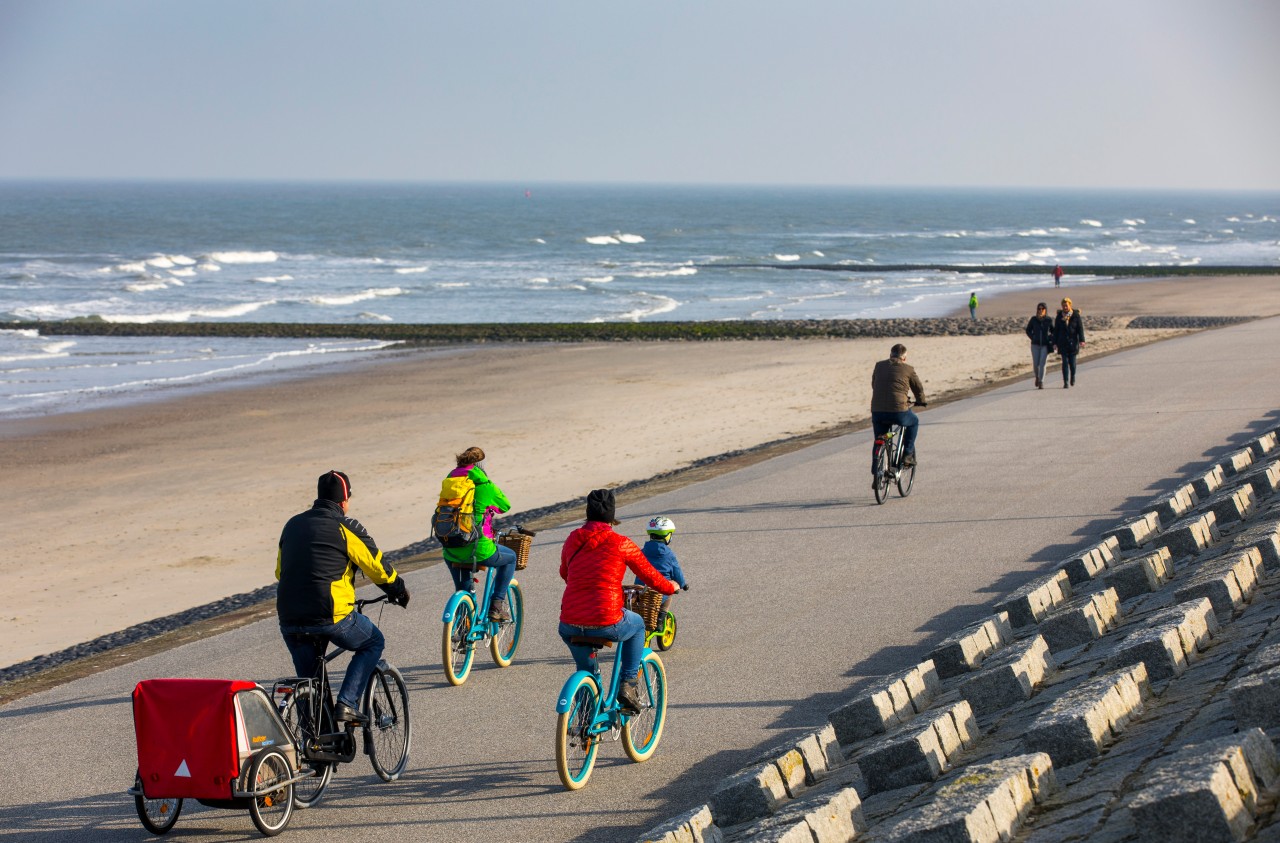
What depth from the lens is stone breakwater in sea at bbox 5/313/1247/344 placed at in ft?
160

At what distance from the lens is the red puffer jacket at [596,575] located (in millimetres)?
7273

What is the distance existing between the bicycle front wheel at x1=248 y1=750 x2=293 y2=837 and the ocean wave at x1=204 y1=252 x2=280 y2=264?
93.2 metres

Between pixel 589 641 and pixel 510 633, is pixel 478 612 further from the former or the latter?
pixel 589 641

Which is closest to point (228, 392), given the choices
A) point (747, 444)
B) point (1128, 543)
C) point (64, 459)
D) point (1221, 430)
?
point (64, 459)

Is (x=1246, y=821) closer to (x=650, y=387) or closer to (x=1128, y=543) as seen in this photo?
(x=1128, y=543)

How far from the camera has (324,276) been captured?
3290 inches

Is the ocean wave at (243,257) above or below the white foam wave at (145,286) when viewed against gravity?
above

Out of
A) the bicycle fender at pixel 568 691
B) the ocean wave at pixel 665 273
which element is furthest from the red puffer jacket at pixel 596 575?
the ocean wave at pixel 665 273

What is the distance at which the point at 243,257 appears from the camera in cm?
10119

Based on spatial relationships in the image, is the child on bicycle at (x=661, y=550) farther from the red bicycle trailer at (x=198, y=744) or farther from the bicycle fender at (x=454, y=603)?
the red bicycle trailer at (x=198, y=744)

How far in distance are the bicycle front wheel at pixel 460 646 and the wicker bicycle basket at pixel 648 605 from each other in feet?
5.14

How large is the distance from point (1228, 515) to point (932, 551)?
315cm

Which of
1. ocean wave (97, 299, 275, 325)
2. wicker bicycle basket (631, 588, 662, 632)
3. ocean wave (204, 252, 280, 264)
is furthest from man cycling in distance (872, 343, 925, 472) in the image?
ocean wave (204, 252, 280, 264)

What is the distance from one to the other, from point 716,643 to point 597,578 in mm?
3177
